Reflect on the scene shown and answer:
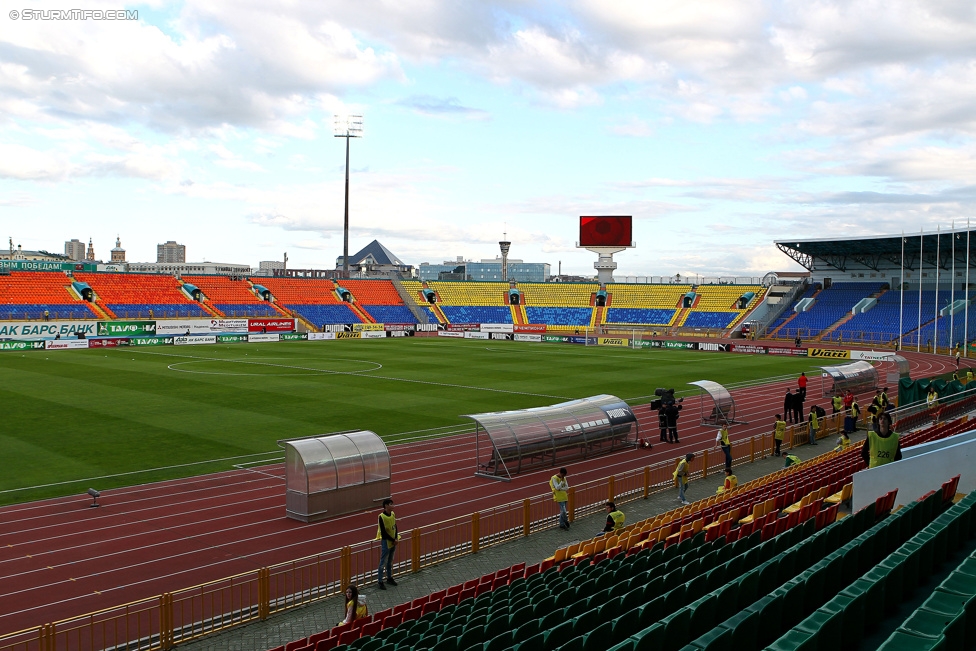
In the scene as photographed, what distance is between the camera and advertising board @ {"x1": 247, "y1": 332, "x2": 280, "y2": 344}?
259 feet

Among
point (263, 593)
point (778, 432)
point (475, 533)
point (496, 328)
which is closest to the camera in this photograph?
point (263, 593)

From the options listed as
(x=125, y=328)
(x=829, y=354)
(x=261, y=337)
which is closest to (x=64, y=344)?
(x=125, y=328)

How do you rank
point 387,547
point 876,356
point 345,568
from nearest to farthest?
point 345,568, point 387,547, point 876,356

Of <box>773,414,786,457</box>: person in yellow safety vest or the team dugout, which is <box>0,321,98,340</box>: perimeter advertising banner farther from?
<box>773,414,786,457</box>: person in yellow safety vest

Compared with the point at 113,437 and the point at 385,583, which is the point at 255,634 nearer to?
the point at 385,583

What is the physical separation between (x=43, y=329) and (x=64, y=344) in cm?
283

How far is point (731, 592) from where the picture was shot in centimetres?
677

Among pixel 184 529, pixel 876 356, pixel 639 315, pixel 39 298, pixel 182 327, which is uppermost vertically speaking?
pixel 39 298

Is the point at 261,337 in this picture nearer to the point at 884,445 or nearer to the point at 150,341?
the point at 150,341

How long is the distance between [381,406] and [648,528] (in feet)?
72.8

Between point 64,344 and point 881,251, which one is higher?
point 881,251

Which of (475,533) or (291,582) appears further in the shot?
(475,533)

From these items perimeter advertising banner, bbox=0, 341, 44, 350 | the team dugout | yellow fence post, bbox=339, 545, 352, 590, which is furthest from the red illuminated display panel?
yellow fence post, bbox=339, 545, 352, 590

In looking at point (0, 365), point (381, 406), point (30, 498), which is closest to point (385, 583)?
point (30, 498)
